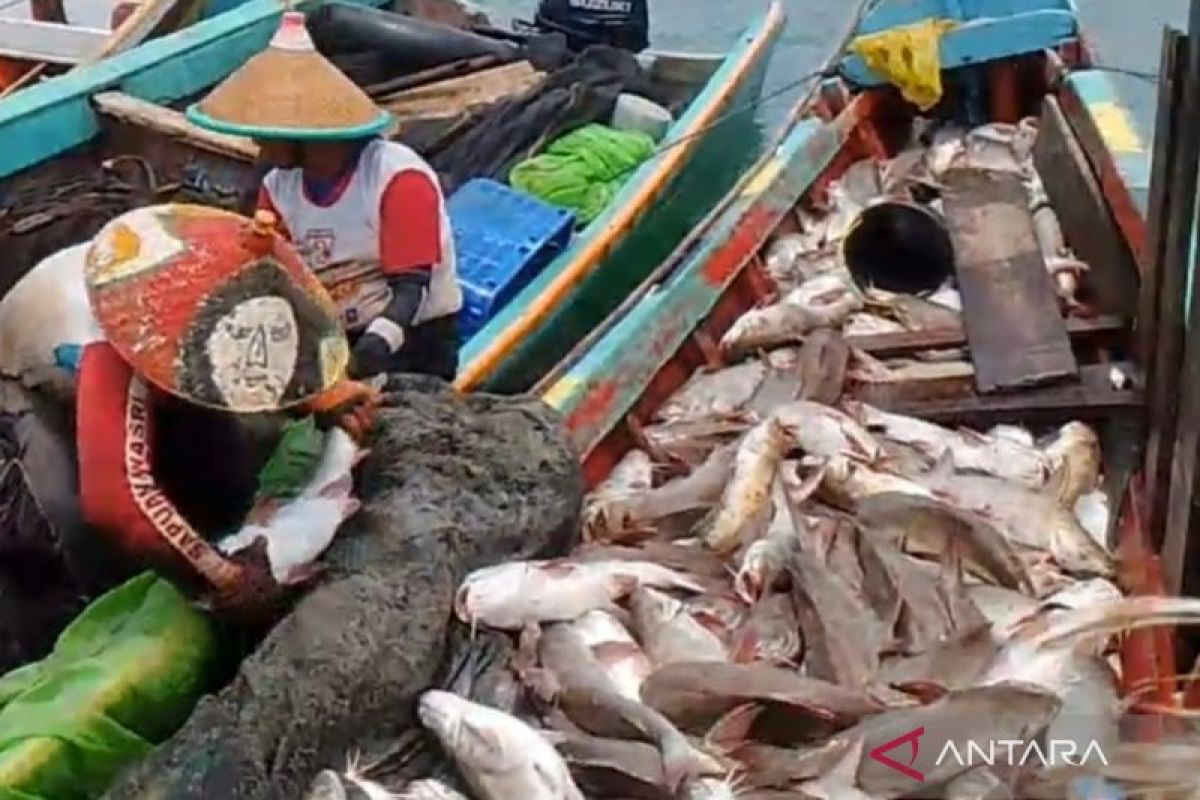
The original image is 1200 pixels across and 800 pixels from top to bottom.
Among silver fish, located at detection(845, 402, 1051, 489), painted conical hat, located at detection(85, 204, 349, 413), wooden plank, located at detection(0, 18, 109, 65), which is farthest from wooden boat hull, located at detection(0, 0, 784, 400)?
painted conical hat, located at detection(85, 204, 349, 413)

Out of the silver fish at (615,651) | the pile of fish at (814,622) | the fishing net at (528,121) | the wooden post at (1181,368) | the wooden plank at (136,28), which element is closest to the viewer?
the pile of fish at (814,622)

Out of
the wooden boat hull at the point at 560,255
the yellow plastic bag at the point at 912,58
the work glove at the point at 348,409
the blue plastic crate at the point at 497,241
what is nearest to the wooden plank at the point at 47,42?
the wooden boat hull at the point at 560,255

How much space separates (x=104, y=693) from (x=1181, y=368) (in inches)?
103

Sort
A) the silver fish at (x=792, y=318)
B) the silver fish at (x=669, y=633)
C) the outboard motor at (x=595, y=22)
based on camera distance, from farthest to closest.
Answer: the outboard motor at (x=595, y=22)
the silver fish at (x=792, y=318)
the silver fish at (x=669, y=633)

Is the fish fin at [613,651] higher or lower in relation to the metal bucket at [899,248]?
higher

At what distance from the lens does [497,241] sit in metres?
6.48

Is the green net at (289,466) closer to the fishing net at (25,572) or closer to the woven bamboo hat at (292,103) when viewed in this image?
the fishing net at (25,572)

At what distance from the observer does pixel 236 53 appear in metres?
7.93

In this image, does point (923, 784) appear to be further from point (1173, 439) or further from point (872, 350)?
point (872, 350)

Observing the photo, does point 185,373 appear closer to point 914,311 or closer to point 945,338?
point 945,338

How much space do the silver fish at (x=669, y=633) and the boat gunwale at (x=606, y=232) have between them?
1232 millimetres

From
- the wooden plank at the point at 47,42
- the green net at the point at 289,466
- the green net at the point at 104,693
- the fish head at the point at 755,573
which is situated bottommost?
the fish head at the point at 755,573

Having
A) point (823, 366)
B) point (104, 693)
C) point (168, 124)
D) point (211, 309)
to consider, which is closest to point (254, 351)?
point (211, 309)

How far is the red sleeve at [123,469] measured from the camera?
12.1ft
